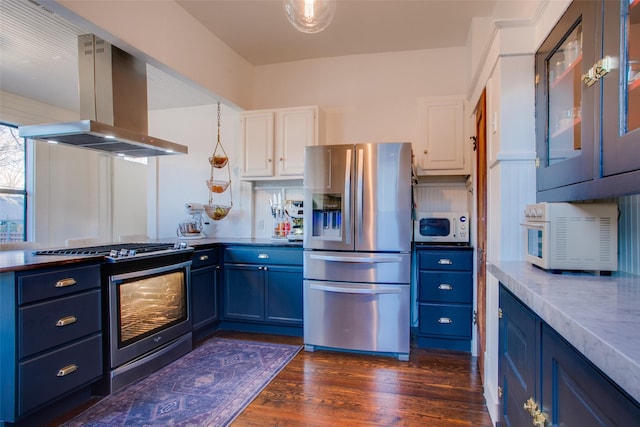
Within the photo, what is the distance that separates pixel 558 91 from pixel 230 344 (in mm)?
3044

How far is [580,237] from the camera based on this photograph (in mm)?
1361

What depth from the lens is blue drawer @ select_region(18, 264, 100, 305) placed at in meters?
1.78

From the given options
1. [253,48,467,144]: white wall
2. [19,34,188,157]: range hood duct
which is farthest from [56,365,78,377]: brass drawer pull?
[253,48,467,144]: white wall

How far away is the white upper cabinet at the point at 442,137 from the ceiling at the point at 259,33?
2.35 feet

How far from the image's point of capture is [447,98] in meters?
3.23

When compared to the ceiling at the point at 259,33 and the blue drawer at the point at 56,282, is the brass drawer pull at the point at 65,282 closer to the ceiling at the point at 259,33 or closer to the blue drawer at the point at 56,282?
the blue drawer at the point at 56,282

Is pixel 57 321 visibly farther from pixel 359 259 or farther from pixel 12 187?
pixel 12 187

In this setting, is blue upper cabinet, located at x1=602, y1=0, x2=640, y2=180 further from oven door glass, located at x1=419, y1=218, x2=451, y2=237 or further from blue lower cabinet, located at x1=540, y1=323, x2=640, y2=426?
oven door glass, located at x1=419, y1=218, x2=451, y2=237

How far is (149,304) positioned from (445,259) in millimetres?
2452

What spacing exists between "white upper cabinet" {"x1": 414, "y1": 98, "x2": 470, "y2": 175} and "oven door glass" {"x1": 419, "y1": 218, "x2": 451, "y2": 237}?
0.46 meters

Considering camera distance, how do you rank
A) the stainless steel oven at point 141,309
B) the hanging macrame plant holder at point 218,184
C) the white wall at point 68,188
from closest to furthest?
the stainless steel oven at point 141,309
the hanging macrame plant holder at point 218,184
the white wall at point 68,188

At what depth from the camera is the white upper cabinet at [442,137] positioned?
10.5ft

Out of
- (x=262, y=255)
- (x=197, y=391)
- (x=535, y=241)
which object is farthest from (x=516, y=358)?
(x=262, y=255)

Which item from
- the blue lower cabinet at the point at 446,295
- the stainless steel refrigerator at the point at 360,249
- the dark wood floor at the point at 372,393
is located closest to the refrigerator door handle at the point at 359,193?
the stainless steel refrigerator at the point at 360,249
